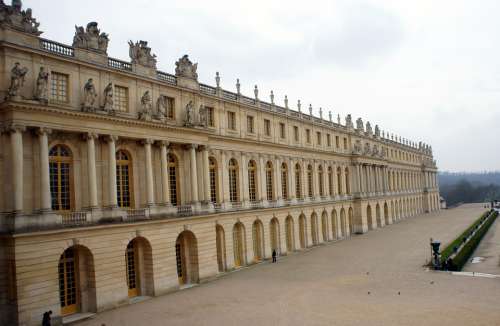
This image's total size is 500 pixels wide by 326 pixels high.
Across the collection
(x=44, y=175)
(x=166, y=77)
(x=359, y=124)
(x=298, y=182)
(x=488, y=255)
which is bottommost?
(x=488, y=255)

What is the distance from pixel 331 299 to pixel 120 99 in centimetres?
1879

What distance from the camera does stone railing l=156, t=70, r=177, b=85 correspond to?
32.7 m

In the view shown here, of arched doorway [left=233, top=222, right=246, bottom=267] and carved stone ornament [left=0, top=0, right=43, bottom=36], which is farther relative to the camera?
arched doorway [left=233, top=222, right=246, bottom=267]

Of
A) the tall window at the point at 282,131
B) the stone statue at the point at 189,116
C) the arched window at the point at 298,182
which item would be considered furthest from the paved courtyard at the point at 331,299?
the tall window at the point at 282,131

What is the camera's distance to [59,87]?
85.2 ft

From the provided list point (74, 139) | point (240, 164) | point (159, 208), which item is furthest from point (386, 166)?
point (74, 139)

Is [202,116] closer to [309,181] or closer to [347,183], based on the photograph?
[309,181]

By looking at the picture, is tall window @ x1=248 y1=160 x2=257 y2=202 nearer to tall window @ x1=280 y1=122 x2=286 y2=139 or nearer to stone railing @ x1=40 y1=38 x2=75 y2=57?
tall window @ x1=280 y1=122 x2=286 y2=139

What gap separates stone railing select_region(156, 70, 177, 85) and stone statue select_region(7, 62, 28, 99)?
10.8m

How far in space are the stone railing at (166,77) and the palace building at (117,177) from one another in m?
0.09

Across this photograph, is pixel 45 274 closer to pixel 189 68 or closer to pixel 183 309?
pixel 183 309

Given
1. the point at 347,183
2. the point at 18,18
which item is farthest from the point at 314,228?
the point at 18,18

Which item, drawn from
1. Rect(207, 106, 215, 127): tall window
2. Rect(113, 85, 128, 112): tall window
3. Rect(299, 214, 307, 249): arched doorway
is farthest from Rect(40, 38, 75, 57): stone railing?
Rect(299, 214, 307, 249): arched doorway

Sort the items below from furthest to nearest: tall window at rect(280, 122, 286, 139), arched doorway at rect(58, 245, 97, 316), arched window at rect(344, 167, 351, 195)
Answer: arched window at rect(344, 167, 351, 195), tall window at rect(280, 122, 286, 139), arched doorway at rect(58, 245, 97, 316)
